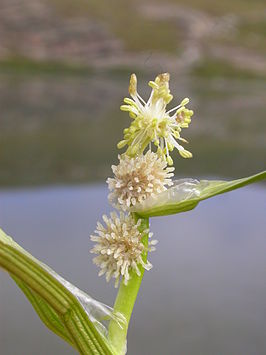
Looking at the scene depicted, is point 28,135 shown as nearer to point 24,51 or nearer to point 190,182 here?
point 24,51

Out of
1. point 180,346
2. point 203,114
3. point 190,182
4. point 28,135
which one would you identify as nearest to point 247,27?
point 203,114

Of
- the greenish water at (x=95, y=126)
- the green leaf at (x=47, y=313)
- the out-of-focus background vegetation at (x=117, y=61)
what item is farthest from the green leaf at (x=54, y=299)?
the out-of-focus background vegetation at (x=117, y=61)

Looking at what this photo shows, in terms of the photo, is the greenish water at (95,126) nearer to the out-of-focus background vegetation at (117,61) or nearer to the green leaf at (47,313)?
the out-of-focus background vegetation at (117,61)

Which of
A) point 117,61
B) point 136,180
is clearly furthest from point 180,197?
point 117,61

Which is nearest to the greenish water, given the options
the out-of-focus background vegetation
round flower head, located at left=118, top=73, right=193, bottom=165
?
the out-of-focus background vegetation

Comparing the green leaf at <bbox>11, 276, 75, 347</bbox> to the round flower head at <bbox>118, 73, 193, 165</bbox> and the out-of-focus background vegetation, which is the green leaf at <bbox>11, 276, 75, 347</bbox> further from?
the out-of-focus background vegetation

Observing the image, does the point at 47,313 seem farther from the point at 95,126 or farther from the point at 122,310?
the point at 95,126
